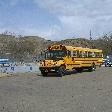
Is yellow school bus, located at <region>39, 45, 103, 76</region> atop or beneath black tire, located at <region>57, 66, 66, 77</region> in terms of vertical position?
atop

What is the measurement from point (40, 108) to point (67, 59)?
19.6 m

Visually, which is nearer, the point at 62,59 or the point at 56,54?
the point at 62,59

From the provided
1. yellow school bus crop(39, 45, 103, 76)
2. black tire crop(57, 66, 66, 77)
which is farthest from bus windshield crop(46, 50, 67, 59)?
black tire crop(57, 66, 66, 77)

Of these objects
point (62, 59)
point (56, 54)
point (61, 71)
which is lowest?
point (61, 71)

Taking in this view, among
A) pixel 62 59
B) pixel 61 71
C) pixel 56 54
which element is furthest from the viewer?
pixel 56 54

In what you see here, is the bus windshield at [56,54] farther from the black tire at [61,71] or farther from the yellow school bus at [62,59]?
the black tire at [61,71]

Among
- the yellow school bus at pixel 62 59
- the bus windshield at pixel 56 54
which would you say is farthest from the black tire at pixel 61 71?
the bus windshield at pixel 56 54

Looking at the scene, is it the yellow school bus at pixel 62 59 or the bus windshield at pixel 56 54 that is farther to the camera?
the bus windshield at pixel 56 54

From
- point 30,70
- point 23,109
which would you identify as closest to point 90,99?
point 23,109

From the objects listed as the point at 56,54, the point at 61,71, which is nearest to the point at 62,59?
the point at 56,54

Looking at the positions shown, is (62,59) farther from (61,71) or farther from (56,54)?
(61,71)

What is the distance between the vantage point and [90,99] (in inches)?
615

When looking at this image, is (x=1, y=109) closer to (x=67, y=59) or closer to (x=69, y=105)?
(x=69, y=105)

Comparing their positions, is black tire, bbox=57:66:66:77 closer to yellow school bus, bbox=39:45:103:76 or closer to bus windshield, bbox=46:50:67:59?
yellow school bus, bbox=39:45:103:76
